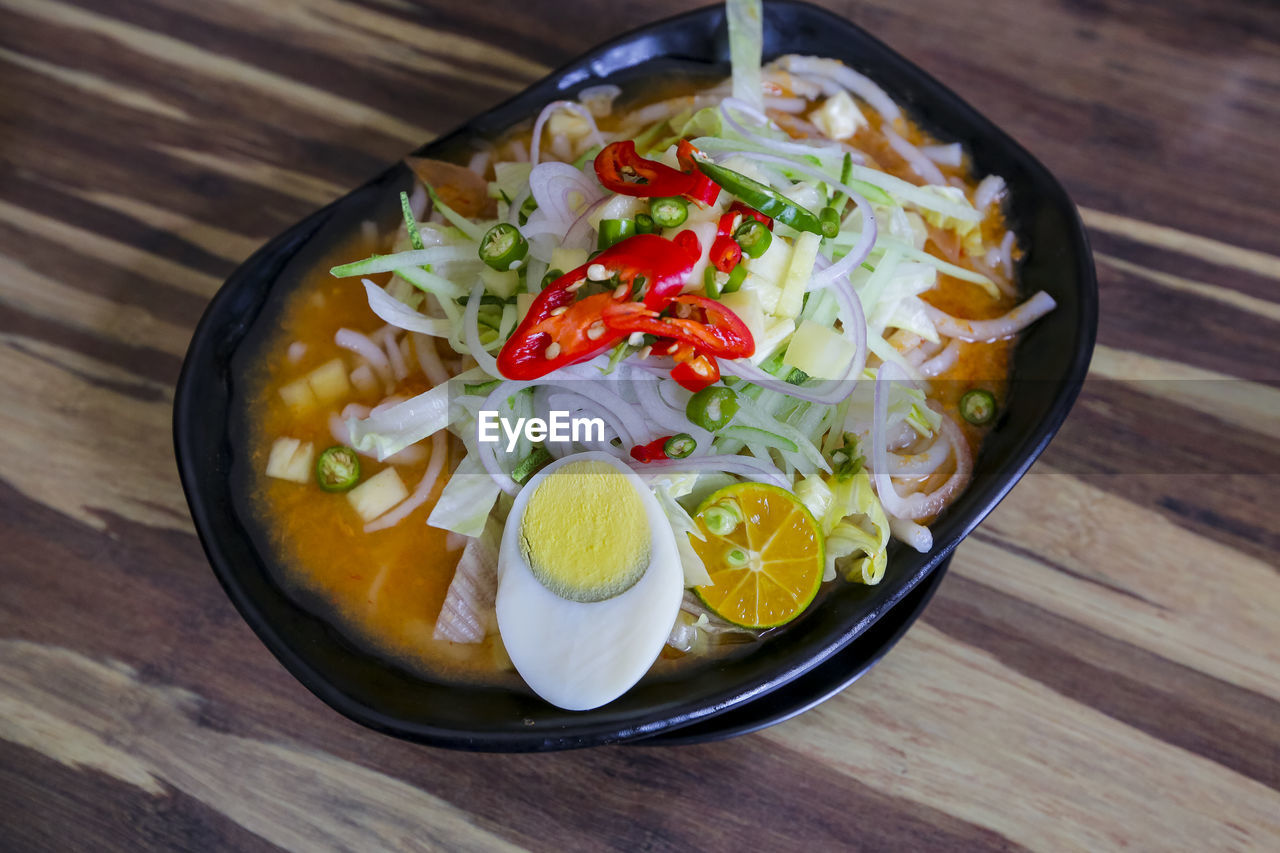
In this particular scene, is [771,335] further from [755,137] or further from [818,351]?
[755,137]

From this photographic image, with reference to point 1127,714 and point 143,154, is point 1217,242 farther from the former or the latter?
point 143,154

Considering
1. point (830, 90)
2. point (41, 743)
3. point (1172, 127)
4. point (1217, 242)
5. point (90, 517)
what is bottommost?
point (41, 743)

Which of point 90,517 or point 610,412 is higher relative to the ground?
point 610,412

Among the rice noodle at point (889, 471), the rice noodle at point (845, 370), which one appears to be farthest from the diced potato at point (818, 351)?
the rice noodle at point (889, 471)

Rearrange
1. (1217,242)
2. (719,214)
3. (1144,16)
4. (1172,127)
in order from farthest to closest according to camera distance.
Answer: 1. (1144,16)
2. (1172,127)
3. (1217,242)
4. (719,214)

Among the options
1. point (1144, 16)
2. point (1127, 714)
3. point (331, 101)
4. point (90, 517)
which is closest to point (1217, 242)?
point (1144, 16)

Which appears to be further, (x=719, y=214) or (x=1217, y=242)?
(x=1217, y=242)
